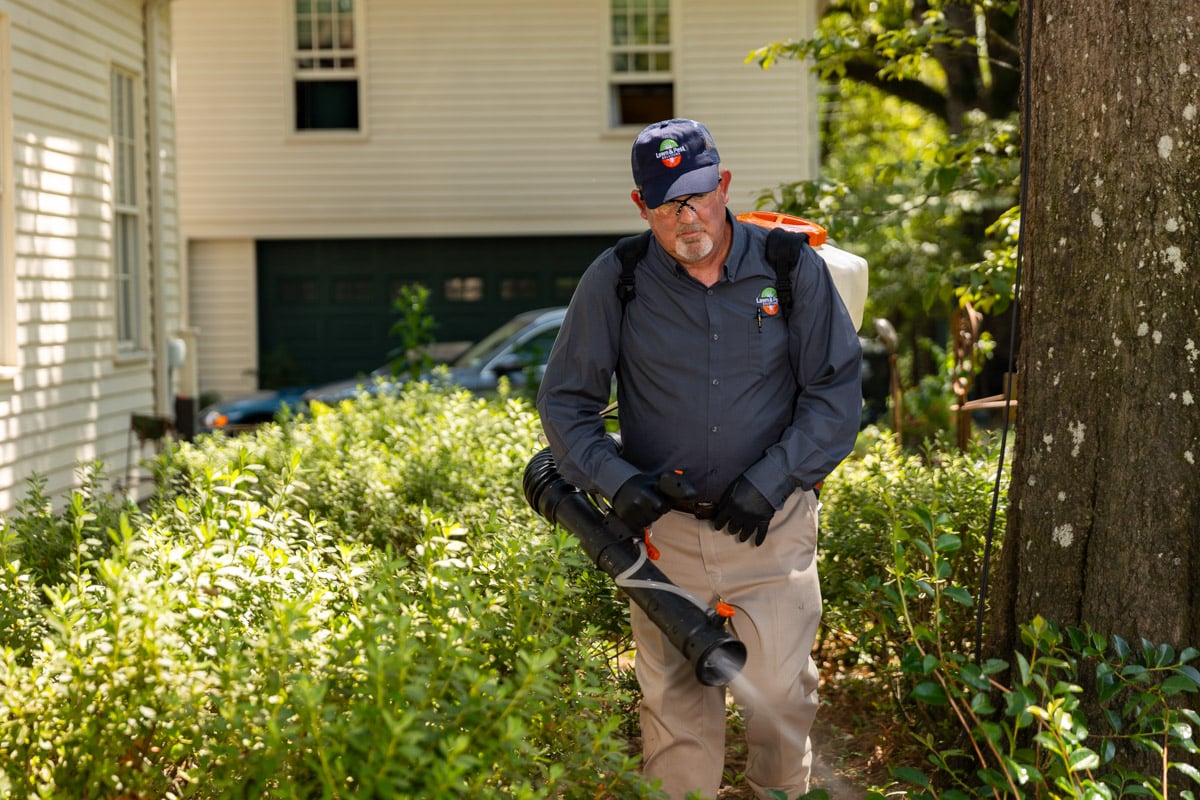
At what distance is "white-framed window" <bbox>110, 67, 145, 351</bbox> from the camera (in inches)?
425

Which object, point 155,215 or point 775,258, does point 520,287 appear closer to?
point 155,215

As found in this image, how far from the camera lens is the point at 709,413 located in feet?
12.0

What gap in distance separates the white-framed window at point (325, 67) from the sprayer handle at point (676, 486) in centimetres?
1536

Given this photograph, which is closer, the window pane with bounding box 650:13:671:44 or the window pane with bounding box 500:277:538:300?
the window pane with bounding box 650:13:671:44

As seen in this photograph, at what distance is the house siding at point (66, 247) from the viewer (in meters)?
8.70

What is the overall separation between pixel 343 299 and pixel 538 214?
113 inches

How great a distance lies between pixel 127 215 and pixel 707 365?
857 cm

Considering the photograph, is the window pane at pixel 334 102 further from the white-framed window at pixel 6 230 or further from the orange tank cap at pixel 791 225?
the orange tank cap at pixel 791 225

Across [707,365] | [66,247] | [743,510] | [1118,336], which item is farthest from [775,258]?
[66,247]

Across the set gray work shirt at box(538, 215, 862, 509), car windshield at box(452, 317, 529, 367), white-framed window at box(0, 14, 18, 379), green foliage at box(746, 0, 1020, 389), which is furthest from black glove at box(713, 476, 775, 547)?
car windshield at box(452, 317, 529, 367)

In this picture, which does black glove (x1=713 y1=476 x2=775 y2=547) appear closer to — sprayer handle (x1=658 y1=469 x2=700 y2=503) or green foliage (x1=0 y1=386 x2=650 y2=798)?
sprayer handle (x1=658 y1=469 x2=700 y2=503)

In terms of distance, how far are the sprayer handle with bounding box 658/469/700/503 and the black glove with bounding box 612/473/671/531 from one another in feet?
0.13

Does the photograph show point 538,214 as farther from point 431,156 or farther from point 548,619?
point 548,619

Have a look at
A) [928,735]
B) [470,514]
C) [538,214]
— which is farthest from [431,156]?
[928,735]
